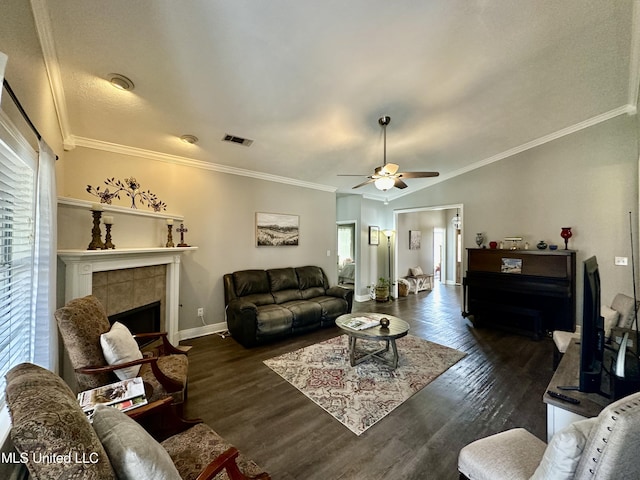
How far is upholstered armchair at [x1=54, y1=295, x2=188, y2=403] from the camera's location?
1.75 metres

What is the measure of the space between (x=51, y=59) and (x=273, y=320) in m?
3.35

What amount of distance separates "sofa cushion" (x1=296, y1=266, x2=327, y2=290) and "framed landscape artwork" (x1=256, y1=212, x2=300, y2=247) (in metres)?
0.58

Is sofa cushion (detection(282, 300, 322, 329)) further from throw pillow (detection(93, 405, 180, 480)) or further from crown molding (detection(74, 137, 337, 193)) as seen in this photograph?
throw pillow (detection(93, 405, 180, 480))

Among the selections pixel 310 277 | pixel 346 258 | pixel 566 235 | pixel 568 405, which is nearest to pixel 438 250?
pixel 346 258

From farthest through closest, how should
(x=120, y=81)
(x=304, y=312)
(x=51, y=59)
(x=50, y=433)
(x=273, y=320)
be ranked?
(x=304, y=312), (x=273, y=320), (x=120, y=81), (x=51, y=59), (x=50, y=433)

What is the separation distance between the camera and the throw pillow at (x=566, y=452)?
2.65 feet

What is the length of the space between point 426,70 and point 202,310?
4336 millimetres

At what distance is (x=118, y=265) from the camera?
2.72 meters

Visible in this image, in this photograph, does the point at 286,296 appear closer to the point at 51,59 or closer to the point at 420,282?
the point at 51,59

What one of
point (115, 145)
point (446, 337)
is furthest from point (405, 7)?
point (446, 337)

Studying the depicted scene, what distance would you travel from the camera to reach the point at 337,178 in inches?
209

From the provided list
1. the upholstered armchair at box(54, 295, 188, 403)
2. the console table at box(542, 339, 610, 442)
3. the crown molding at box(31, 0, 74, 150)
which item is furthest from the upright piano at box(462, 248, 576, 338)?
the crown molding at box(31, 0, 74, 150)

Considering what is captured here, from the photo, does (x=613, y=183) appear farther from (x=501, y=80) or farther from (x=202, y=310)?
(x=202, y=310)

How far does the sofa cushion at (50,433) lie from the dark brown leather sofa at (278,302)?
277cm
